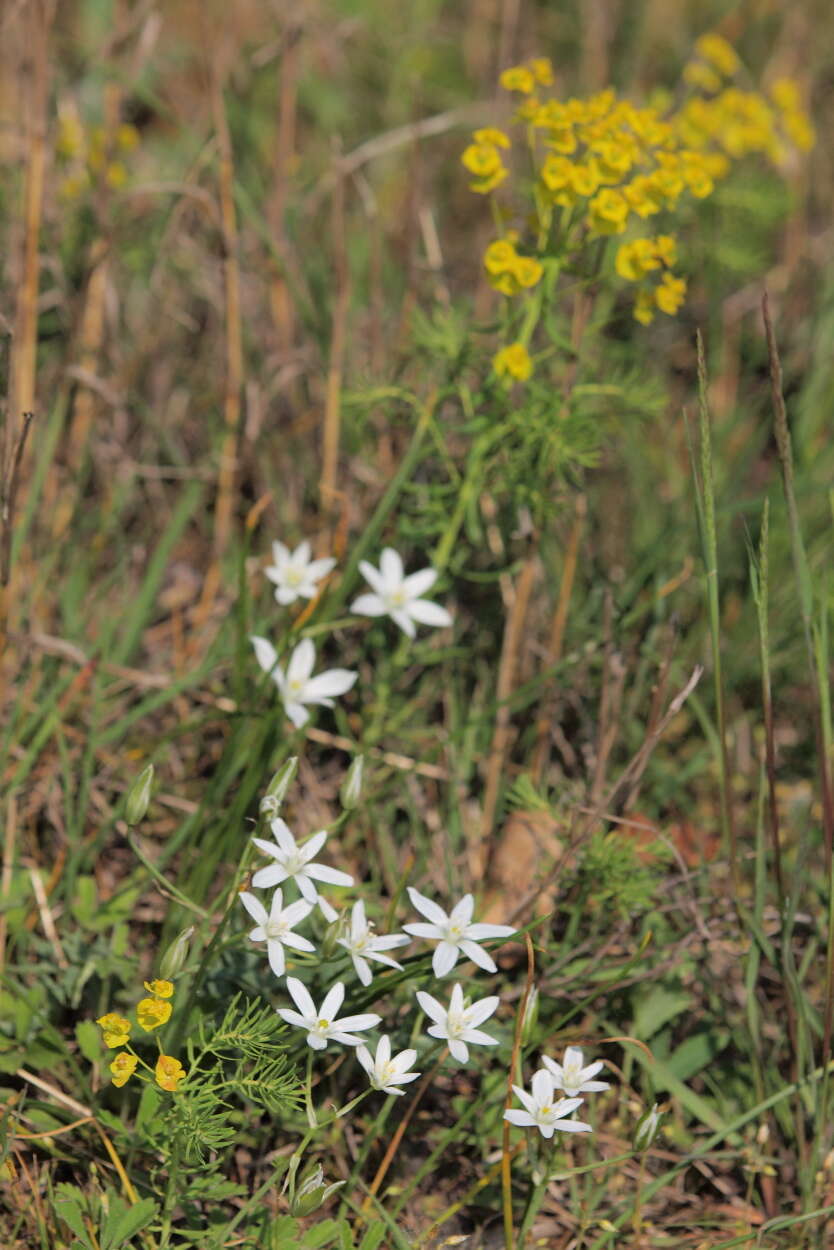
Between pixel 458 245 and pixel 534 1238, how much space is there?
107 inches

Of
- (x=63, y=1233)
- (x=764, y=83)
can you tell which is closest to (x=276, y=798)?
(x=63, y=1233)

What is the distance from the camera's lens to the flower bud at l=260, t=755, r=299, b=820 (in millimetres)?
1736

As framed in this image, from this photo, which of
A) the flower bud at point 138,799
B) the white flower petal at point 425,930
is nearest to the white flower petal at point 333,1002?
the white flower petal at point 425,930

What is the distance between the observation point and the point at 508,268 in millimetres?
2189

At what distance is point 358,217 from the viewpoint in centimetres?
379

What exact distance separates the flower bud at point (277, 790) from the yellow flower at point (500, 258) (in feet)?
3.10

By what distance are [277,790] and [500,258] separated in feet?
3.32

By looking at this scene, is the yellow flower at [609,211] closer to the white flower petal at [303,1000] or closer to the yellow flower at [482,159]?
the yellow flower at [482,159]

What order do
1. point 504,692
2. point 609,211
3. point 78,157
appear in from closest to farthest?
point 609,211 < point 504,692 < point 78,157

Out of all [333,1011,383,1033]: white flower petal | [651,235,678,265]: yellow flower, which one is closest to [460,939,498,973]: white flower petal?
[333,1011,383,1033]: white flower petal

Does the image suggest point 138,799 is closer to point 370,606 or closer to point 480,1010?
point 480,1010

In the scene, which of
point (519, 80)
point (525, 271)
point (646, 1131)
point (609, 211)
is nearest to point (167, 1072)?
point (646, 1131)

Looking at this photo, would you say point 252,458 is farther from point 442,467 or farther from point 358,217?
point 358,217

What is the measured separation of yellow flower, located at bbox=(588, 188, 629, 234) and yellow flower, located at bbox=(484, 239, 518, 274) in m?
0.15
